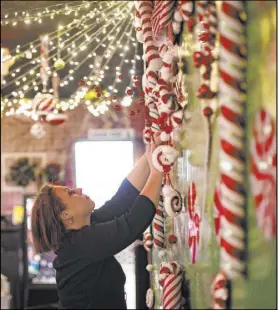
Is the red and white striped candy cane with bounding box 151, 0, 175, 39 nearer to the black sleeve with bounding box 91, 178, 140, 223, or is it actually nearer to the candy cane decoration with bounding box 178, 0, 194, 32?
the candy cane decoration with bounding box 178, 0, 194, 32

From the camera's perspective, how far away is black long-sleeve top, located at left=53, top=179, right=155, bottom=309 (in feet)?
6.58

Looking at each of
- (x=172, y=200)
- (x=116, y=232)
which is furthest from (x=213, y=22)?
(x=116, y=232)

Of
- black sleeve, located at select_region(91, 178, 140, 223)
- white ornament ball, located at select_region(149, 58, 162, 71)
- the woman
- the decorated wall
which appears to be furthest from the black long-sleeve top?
white ornament ball, located at select_region(149, 58, 162, 71)

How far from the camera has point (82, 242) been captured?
83.6 inches

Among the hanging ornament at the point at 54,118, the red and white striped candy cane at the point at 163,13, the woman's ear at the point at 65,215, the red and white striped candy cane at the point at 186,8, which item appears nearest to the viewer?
the red and white striped candy cane at the point at 186,8

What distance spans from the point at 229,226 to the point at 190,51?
632mm

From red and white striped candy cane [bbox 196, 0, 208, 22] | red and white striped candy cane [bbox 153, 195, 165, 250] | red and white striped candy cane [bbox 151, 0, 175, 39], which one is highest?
red and white striped candy cane [bbox 151, 0, 175, 39]

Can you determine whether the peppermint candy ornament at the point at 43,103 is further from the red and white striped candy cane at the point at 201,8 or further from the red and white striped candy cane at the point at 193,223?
the red and white striped candy cane at the point at 201,8

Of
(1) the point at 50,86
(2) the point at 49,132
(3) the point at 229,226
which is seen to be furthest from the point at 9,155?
(3) the point at 229,226

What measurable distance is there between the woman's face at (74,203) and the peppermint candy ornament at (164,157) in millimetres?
442

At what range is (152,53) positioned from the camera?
Answer: 2.29m

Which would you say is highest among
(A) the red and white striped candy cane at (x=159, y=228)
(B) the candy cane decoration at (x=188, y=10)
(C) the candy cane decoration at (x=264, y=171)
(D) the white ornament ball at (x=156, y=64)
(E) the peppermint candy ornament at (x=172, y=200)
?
(B) the candy cane decoration at (x=188, y=10)

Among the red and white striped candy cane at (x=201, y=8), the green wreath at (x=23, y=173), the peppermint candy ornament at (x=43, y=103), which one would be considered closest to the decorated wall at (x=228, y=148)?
the red and white striped candy cane at (x=201, y=8)

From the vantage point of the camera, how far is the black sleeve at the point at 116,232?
198cm
